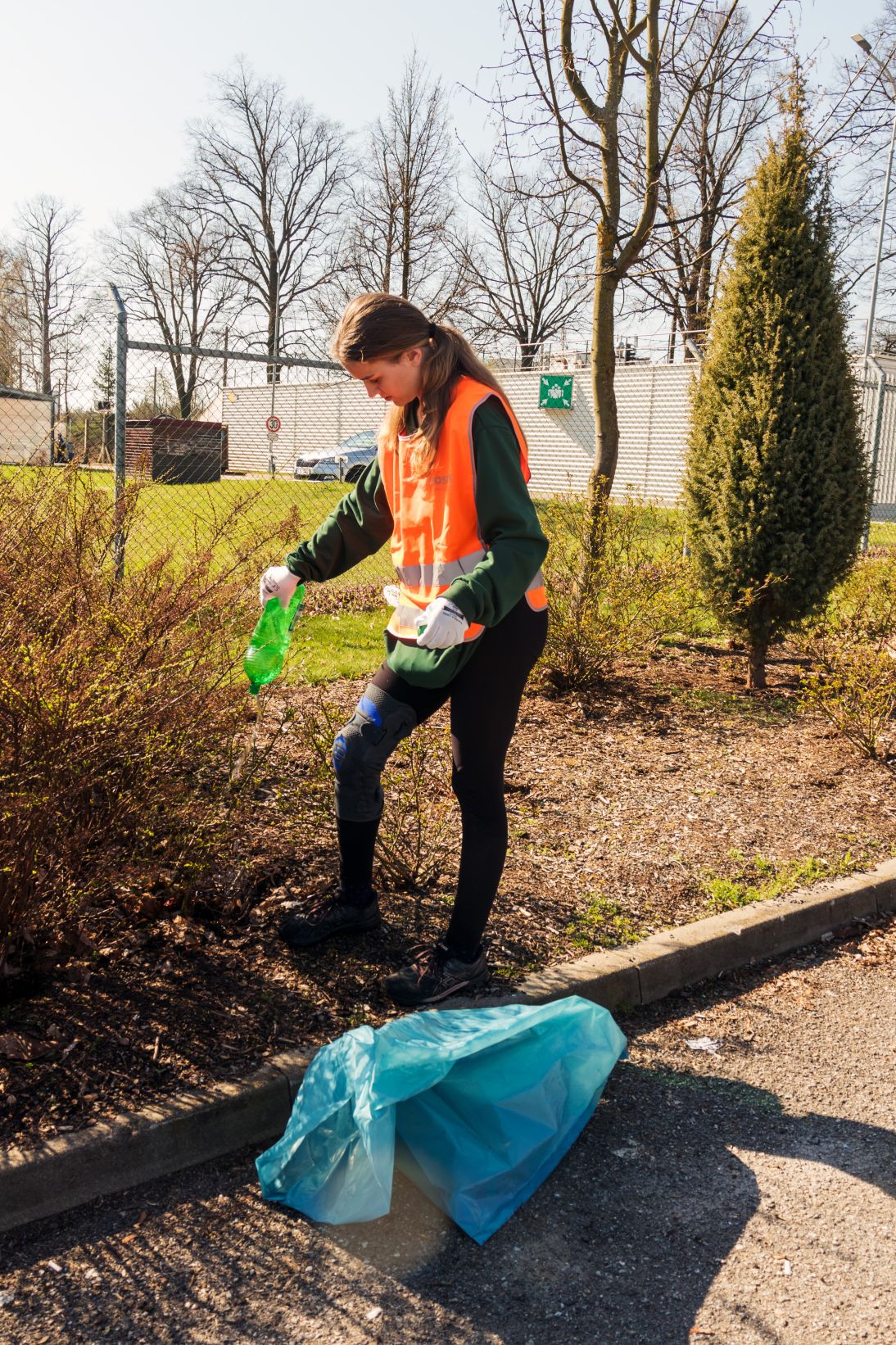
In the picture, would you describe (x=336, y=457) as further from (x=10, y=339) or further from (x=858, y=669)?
(x=858, y=669)

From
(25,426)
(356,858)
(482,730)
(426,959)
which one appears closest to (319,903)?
(356,858)

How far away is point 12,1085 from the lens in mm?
2719

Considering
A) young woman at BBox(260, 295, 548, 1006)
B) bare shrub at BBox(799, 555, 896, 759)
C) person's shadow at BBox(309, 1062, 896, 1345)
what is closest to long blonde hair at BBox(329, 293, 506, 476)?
young woman at BBox(260, 295, 548, 1006)

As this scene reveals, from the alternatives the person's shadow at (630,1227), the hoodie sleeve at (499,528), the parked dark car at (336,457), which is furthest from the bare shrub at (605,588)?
the person's shadow at (630,1227)

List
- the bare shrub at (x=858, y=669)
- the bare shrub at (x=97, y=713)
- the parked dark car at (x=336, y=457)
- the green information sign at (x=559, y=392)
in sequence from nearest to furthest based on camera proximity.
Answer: the bare shrub at (x=97, y=713) → the bare shrub at (x=858, y=669) → the parked dark car at (x=336, y=457) → the green information sign at (x=559, y=392)

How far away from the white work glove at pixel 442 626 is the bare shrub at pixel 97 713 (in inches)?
30.9

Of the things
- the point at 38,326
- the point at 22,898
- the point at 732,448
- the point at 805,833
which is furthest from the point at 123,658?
the point at 38,326

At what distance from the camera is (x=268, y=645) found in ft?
11.6

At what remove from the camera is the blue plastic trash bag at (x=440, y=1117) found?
2438 millimetres

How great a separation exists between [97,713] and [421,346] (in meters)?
1.34

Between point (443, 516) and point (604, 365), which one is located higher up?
point (604, 365)

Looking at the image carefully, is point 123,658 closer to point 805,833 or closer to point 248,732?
point 248,732

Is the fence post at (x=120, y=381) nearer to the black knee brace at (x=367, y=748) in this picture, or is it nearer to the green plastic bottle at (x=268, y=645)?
the green plastic bottle at (x=268, y=645)

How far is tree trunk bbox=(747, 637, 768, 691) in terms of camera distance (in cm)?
733
